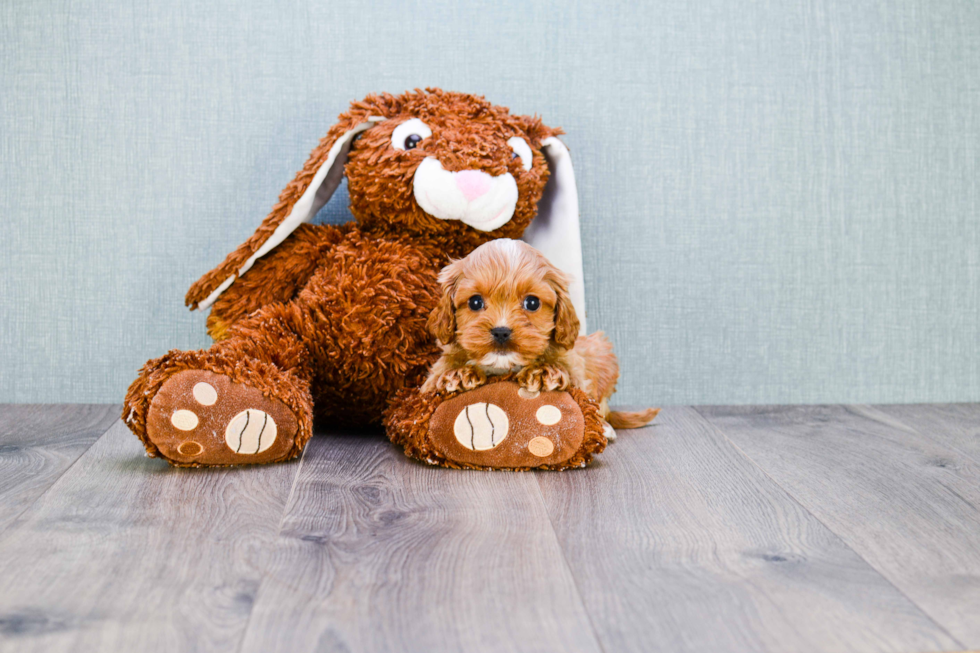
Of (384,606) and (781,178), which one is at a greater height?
(781,178)

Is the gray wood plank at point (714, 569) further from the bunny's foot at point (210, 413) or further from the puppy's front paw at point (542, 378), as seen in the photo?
the bunny's foot at point (210, 413)

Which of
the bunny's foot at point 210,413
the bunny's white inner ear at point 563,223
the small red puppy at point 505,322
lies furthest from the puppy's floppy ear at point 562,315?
the bunny's foot at point 210,413

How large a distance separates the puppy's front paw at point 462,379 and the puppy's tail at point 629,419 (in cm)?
35

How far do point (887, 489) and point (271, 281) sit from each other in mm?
912

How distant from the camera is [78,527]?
82 cm

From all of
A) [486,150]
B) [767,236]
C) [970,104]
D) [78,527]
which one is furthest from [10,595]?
[970,104]

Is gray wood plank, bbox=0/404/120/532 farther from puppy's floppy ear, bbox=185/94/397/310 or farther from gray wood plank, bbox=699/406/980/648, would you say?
gray wood plank, bbox=699/406/980/648

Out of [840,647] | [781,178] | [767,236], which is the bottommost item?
[840,647]

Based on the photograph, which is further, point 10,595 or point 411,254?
point 411,254

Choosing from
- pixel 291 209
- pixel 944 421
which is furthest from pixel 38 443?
pixel 944 421

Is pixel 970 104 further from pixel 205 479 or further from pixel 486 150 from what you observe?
pixel 205 479

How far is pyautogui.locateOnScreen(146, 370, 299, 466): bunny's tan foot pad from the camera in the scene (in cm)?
97

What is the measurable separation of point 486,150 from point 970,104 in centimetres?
100

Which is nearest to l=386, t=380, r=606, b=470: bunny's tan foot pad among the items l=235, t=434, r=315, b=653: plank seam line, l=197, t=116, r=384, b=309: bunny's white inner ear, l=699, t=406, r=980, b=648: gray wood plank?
l=235, t=434, r=315, b=653: plank seam line
